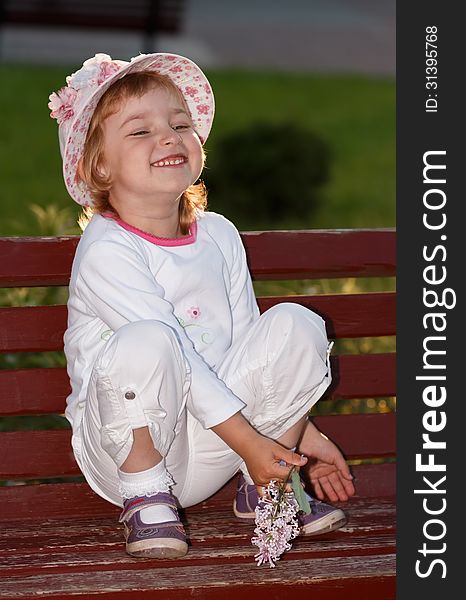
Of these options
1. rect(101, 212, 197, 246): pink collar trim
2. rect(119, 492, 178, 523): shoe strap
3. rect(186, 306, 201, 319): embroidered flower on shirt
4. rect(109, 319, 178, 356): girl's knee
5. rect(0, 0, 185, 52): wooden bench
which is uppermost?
rect(0, 0, 185, 52): wooden bench

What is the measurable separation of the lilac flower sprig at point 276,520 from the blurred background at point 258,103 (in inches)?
69.7

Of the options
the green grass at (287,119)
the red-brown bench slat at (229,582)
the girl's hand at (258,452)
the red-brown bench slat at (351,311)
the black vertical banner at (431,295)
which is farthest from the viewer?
the green grass at (287,119)

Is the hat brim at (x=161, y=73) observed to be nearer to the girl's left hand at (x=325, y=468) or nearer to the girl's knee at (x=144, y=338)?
the girl's knee at (x=144, y=338)

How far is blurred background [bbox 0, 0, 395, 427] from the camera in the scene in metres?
8.70

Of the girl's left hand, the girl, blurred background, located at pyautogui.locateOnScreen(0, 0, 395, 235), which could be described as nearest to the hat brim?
the girl

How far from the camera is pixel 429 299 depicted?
3201 mm

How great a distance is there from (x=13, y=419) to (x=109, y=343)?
1649 mm

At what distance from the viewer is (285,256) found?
3.50 m

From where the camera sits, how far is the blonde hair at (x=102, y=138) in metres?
3.06

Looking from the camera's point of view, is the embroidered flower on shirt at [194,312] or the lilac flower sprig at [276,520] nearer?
the lilac flower sprig at [276,520]

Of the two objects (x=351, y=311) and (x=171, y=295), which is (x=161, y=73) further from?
(x=351, y=311)

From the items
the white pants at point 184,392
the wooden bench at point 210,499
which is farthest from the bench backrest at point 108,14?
the white pants at point 184,392

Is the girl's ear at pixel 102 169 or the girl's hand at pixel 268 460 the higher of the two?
the girl's ear at pixel 102 169

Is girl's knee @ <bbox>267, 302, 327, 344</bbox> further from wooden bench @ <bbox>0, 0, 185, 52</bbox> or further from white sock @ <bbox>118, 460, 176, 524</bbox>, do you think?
wooden bench @ <bbox>0, 0, 185, 52</bbox>
